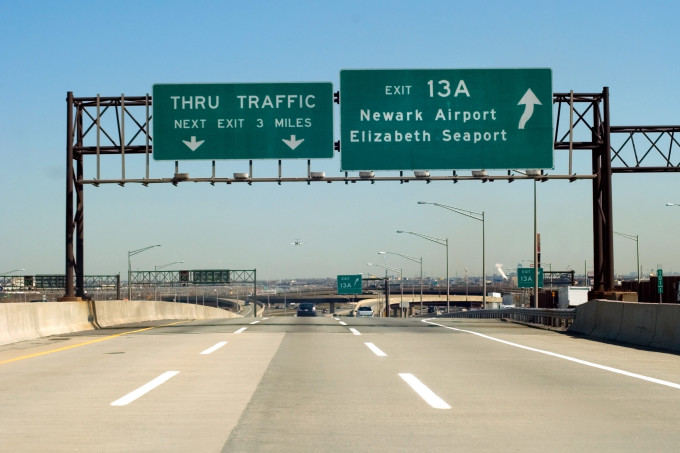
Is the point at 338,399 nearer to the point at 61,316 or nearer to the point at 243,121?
the point at 61,316

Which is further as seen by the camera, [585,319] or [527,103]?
[527,103]

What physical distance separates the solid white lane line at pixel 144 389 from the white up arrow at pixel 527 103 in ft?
63.5

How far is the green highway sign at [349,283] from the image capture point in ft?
358

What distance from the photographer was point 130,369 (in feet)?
46.9

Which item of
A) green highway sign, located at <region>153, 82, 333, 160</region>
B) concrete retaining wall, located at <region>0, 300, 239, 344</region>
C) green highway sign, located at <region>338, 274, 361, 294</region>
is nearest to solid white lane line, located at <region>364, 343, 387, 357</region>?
concrete retaining wall, located at <region>0, 300, 239, 344</region>

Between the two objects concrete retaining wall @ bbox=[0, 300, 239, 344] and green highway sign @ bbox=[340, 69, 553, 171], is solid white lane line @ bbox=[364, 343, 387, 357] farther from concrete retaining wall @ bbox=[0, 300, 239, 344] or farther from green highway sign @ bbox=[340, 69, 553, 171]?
green highway sign @ bbox=[340, 69, 553, 171]

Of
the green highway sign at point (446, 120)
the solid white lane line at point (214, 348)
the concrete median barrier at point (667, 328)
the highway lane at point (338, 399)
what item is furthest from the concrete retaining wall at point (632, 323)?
the solid white lane line at point (214, 348)

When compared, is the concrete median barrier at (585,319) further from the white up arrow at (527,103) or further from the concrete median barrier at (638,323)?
the white up arrow at (527,103)

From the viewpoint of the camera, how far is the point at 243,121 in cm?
2975

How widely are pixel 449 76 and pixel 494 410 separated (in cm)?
2152

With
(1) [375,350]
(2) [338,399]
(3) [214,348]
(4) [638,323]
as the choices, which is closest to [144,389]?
(2) [338,399]

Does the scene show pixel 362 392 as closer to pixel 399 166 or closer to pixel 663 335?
pixel 663 335

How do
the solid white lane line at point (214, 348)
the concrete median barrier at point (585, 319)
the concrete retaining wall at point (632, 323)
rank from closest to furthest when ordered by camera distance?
1. the solid white lane line at point (214, 348)
2. the concrete retaining wall at point (632, 323)
3. the concrete median barrier at point (585, 319)

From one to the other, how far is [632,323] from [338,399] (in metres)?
13.5
